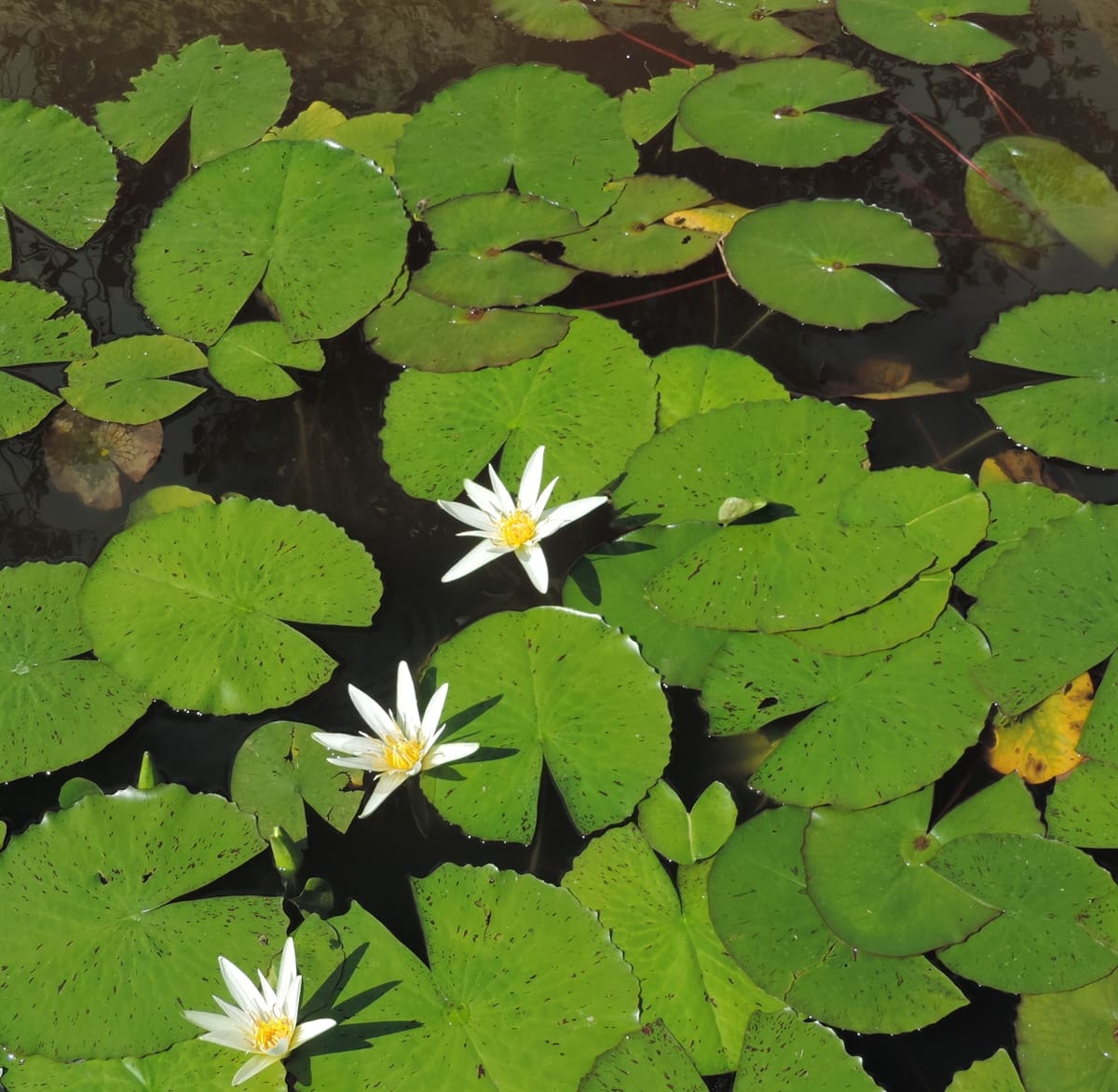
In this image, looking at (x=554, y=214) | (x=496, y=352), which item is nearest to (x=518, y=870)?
(x=496, y=352)

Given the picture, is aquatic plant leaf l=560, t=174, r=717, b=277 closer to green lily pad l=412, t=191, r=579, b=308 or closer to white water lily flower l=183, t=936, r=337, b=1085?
green lily pad l=412, t=191, r=579, b=308

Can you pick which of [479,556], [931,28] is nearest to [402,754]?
[479,556]

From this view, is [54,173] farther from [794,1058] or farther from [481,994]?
[794,1058]

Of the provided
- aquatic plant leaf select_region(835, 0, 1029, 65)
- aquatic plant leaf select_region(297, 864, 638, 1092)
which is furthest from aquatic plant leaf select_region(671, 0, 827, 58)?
aquatic plant leaf select_region(297, 864, 638, 1092)

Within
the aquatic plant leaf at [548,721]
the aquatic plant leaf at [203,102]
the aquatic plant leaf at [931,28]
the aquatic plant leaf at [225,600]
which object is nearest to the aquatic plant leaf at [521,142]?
the aquatic plant leaf at [203,102]

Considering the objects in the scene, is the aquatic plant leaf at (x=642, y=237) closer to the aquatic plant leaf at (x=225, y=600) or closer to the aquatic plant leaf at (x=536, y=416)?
the aquatic plant leaf at (x=536, y=416)

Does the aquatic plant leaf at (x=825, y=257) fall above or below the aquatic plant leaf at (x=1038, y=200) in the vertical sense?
below
